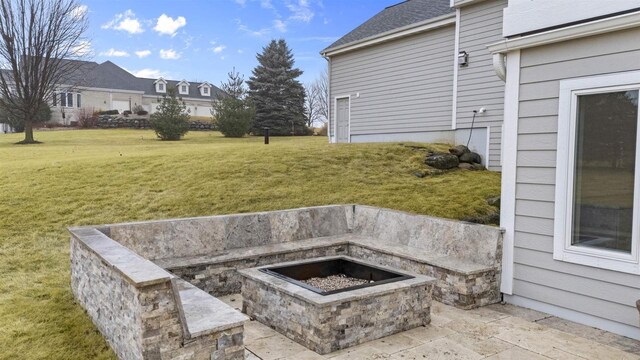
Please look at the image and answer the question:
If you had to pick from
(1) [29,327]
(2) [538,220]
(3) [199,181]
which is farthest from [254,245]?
(3) [199,181]

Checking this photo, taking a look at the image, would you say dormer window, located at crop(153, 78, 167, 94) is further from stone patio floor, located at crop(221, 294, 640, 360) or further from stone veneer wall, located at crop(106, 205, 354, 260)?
stone patio floor, located at crop(221, 294, 640, 360)

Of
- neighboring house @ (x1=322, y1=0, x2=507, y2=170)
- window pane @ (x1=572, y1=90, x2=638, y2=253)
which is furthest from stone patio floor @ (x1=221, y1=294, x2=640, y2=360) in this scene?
neighboring house @ (x1=322, y1=0, x2=507, y2=170)

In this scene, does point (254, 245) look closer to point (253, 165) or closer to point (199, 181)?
Result: point (199, 181)

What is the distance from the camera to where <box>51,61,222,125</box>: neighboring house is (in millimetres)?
36750

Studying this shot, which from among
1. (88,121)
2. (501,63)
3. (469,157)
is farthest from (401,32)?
(88,121)

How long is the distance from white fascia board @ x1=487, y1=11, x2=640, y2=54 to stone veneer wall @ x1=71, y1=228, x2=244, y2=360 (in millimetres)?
3812

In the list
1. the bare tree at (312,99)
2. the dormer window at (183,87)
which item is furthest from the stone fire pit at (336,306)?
the dormer window at (183,87)

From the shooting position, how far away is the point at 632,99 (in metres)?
3.78

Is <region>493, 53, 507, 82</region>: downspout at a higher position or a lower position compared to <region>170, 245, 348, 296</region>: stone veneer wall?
higher

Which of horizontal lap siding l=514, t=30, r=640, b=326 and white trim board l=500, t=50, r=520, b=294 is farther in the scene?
white trim board l=500, t=50, r=520, b=294

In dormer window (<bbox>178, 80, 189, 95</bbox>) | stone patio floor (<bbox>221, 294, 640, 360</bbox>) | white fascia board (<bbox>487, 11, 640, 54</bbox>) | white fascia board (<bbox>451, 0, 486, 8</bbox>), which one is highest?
dormer window (<bbox>178, 80, 189, 95</bbox>)

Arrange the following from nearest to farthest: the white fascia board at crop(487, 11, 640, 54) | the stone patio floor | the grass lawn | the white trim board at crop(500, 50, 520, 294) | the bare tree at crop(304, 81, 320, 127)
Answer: the stone patio floor
the white fascia board at crop(487, 11, 640, 54)
the grass lawn
the white trim board at crop(500, 50, 520, 294)
the bare tree at crop(304, 81, 320, 127)

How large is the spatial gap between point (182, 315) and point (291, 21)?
28.5m

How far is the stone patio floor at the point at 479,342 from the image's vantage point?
3.50 m
